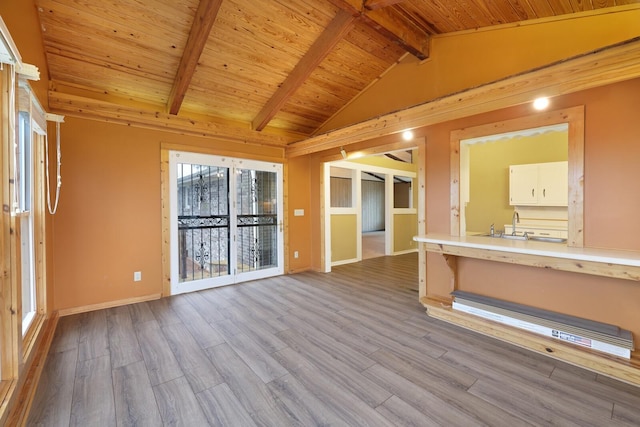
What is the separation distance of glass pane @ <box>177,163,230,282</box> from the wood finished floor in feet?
3.30

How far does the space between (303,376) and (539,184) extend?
16.9 feet

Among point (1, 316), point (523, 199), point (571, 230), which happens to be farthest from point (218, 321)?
point (523, 199)

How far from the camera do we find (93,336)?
271cm

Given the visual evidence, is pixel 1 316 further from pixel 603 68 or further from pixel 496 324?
pixel 603 68

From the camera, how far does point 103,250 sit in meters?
3.47

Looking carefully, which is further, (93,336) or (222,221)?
(222,221)

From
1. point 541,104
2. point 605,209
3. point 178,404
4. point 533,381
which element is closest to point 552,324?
point 533,381

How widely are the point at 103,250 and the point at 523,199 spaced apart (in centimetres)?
670

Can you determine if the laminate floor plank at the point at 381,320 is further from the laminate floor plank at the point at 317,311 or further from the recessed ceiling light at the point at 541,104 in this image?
the recessed ceiling light at the point at 541,104

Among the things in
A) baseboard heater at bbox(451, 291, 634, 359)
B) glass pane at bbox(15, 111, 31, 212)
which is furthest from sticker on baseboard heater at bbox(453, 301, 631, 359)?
glass pane at bbox(15, 111, 31, 212)

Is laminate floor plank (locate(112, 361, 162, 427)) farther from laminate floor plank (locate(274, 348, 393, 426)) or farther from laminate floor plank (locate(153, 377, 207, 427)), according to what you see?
laminate floor plank (locate(274, 348, 393, 426))

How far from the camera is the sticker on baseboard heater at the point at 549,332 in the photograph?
212 cm

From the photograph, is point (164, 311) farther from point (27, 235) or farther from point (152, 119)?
point (152, 119)

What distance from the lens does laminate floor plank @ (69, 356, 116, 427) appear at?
5.43 ft
